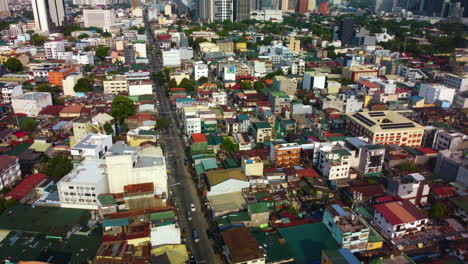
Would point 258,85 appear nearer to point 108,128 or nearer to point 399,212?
point 108,128

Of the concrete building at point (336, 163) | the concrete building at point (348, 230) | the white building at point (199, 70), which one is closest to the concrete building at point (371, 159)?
the concrete building at point (336, 163)

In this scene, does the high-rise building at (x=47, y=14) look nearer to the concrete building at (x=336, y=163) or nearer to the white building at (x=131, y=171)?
the white building at (x=131, y=171)

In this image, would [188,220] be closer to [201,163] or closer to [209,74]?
[201,163]

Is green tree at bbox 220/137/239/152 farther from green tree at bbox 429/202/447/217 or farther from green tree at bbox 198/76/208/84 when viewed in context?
green tree at bbox 198/76/208/84

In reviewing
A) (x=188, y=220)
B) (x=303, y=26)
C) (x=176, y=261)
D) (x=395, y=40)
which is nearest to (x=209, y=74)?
(x=188, y=220)

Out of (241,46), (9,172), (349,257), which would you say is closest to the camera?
(349,257)

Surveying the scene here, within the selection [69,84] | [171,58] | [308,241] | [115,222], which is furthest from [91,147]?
[171,58]

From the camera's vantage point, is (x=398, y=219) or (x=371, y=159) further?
(x=371, y=159)
